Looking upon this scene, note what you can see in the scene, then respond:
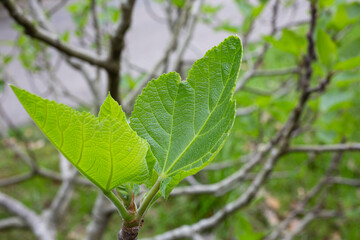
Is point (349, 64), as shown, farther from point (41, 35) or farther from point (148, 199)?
point (41, 35)

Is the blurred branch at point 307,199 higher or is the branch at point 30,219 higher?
the branch at point 30,219

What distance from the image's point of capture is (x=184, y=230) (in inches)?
43.8

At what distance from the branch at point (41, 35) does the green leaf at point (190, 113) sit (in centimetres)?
56

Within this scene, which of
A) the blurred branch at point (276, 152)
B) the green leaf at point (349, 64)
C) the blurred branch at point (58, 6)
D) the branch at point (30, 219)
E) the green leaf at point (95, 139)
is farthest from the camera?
the blurred branch at point (58, 6)

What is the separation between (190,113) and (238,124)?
1.79m

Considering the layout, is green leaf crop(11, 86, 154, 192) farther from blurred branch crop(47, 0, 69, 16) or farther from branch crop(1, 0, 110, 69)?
blurred branch crop(47, 0, 69, 16)

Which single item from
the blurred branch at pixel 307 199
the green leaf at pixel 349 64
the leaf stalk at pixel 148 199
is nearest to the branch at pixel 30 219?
the blurred branch at pixel 307 199

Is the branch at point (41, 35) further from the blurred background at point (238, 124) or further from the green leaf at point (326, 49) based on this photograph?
the green leaf at point (326, 49)

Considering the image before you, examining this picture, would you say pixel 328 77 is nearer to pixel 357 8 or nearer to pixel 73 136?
pixel 357 8

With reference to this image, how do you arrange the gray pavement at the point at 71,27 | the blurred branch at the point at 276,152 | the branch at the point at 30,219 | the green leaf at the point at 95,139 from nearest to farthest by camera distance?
the green leaf at the point at 95,139 → the blurred branch at the point at 276,152 → the branch at the point at 30,219 → the gray pavement at the point at 71,27

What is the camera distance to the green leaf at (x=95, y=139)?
0.96ft

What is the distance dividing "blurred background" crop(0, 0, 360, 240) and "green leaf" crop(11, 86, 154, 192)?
56 centimetres

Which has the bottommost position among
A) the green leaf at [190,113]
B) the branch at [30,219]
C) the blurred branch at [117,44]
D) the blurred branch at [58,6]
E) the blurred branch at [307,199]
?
the blurred branch at [307,199]

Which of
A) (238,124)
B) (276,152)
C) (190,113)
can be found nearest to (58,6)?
(238,124)
